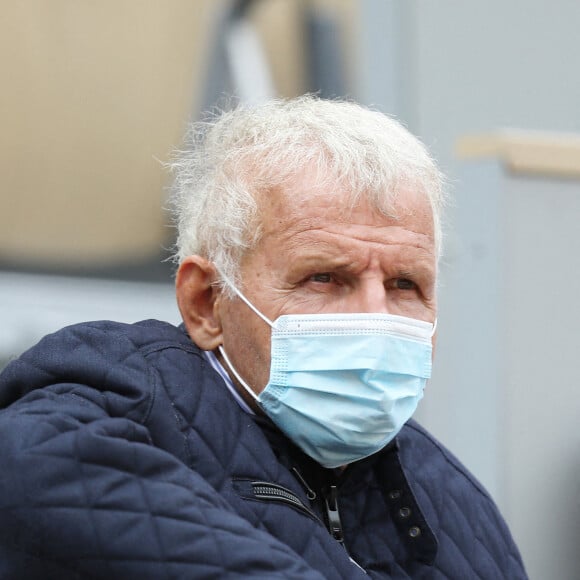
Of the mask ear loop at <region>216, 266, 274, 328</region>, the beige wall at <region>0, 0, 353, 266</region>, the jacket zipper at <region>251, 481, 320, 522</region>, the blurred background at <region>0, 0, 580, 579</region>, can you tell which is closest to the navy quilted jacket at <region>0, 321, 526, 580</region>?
the jacket zipper at <region>251, 481, 320, 522</region>

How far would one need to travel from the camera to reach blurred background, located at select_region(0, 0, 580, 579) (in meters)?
3.26

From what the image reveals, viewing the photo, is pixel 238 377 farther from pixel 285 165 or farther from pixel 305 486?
pixel 285 165

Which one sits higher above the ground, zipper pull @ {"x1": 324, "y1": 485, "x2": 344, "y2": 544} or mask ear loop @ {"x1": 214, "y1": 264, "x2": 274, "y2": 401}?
mask ear loop @ {"x1": 214, "y1": 264, "x2": 274, "y2": 401}

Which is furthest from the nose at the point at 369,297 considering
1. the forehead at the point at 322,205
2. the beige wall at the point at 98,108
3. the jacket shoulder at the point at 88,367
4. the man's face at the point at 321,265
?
the beige wall at the point at 98,108

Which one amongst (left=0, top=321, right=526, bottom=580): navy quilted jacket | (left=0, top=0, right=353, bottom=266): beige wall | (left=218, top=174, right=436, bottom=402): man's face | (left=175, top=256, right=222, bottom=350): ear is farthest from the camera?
(left=0, top=0, right=353, bottom=266): beige wall

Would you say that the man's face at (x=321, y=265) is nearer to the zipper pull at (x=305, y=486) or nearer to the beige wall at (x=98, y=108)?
the zipper pull at (x=305, y=486)

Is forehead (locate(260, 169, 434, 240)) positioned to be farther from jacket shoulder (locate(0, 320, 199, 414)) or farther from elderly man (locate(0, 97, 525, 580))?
jacket shoulder (locate(0, 320, 199, 414))

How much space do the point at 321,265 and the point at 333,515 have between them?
0.44 metres

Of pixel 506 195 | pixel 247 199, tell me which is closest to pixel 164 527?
pixel 247 199

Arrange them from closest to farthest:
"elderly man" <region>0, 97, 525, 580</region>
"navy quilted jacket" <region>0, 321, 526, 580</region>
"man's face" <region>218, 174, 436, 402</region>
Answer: "navy quilted jacket" <region>0, 321, 526, 580</region>, "elderly man" <region>0, 97, 525, 580</region>, "man's face" <region>218, 174, 436, 402</region>

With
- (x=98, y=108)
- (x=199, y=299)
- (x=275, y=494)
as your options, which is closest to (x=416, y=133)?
(x=98, y=108)

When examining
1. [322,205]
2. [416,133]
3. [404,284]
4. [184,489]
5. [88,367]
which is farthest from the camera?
[416,133]

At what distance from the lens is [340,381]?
1.89 meters

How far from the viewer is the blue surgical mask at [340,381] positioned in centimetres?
187
